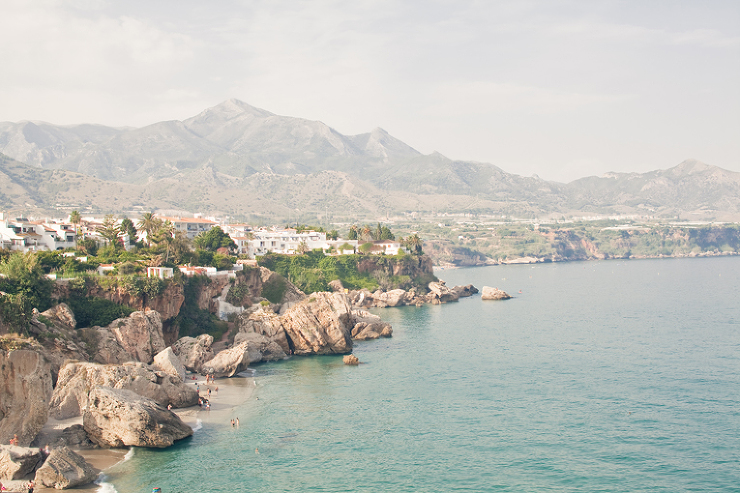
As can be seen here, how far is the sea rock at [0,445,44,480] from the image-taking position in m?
35.8

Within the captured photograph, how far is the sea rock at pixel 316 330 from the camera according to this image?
2955 inches

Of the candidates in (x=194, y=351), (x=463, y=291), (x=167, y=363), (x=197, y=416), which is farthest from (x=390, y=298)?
(x=197, y=416)

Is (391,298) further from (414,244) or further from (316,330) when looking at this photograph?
(316,330)

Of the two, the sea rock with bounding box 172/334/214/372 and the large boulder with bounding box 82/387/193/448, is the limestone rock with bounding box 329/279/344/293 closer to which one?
the sea rock with bounding box 172/334/214/372

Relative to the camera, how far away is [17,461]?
3622 cm

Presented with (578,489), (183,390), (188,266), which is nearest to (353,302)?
(188,266)

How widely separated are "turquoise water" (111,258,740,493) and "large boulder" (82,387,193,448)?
1.14 meters

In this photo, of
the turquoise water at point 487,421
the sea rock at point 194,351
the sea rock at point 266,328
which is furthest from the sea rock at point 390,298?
the sea rock at point 194,351

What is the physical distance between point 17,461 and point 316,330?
136 ft

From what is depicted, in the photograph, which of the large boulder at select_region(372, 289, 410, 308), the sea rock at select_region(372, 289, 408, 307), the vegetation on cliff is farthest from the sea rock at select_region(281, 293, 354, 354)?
the sea rock at select_region(372, 289, 408, 307)

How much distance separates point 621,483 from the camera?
1478 inches

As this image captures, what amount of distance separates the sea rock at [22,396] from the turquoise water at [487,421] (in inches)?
248

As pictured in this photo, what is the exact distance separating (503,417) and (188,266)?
4397 cm

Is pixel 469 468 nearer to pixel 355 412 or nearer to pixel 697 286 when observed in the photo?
pixel 355 412
